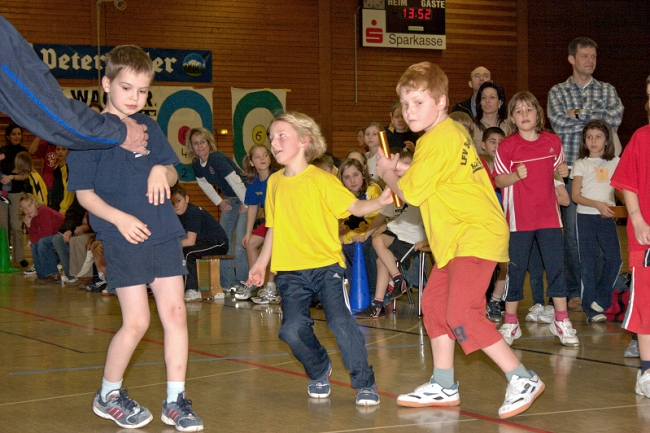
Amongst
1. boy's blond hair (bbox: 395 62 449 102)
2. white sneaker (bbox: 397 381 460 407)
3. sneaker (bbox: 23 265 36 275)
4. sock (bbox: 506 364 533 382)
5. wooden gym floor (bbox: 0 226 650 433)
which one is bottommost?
sneaker (bbox: 23 265 36 275)

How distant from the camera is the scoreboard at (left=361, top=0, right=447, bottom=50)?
16141 millimetres

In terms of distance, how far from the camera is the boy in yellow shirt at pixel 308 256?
3855 mm

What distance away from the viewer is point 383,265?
23.7 ft

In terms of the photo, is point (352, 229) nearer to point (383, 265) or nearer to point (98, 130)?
point (383, 265)

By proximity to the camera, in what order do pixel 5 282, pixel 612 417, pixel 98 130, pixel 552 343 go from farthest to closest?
pixel 5 282, pixel 552 343, pixel 612 417, pixel 98 130

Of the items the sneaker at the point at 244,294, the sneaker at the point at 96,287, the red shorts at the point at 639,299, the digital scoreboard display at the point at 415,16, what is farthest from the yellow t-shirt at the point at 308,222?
the digital scoreboard display at the point at 415,16

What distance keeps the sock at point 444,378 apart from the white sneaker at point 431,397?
15 mm

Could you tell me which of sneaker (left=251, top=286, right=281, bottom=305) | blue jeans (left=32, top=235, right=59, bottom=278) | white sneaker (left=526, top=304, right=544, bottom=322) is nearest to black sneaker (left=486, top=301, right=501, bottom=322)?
white sneaker (left=526, top=304, right=544, bottom=322)

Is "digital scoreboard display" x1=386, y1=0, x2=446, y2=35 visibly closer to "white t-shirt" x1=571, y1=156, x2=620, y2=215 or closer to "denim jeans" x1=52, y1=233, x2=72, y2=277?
"denim jeans" x1=52, y1=233, x2=72, y2=277

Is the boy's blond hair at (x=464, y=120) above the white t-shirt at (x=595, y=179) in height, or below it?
above

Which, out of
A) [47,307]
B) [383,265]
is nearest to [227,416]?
[383,265]

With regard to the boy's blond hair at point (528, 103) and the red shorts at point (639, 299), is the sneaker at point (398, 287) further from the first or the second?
the red shorts at point (639, 299)

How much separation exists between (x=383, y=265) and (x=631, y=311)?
3.32m

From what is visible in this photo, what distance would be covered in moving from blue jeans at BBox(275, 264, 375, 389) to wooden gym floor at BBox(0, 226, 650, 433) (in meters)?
0.19
